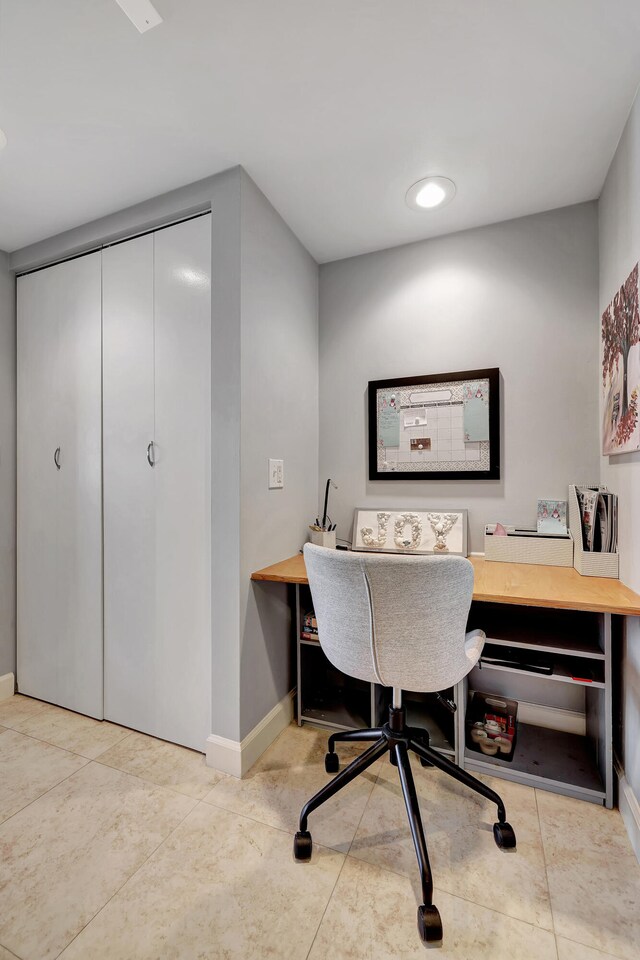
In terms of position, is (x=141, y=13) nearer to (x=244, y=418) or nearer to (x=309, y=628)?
(x=244, y=418)

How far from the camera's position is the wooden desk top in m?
1.29

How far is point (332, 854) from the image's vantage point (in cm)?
129

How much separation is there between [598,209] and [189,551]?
237cm

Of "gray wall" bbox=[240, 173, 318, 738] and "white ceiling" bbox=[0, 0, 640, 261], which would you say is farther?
"gray wall" bbox=[240, 173, 318, 738]

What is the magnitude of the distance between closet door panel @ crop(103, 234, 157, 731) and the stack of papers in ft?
5.98

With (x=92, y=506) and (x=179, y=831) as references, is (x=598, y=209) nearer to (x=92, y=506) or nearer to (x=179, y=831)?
(x=92, y=506)

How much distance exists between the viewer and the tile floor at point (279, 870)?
1048mm

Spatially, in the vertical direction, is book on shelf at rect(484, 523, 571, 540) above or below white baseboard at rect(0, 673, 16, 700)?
above

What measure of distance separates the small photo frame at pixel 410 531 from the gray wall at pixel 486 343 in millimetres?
90

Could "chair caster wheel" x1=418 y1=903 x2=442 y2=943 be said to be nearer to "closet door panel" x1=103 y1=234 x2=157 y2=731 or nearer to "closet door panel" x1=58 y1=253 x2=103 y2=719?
"closet door panel" x1=103 y1=234 x2=157 y2=731

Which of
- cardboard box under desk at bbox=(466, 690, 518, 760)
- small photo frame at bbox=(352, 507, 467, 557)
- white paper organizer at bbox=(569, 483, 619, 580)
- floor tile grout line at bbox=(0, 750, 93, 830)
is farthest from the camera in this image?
small photo frame at bbox=(352, 507, 467, 557)

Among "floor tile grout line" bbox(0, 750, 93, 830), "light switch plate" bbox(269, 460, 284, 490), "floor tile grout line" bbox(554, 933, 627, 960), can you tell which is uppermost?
"light switch plate" bbox(269, 460, 284, 490)

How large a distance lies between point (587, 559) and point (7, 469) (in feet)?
9.47

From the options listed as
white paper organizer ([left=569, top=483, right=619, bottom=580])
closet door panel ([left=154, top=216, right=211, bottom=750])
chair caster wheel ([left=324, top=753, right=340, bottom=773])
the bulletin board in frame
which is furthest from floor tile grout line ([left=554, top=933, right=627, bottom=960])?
the bulletin board in frame
